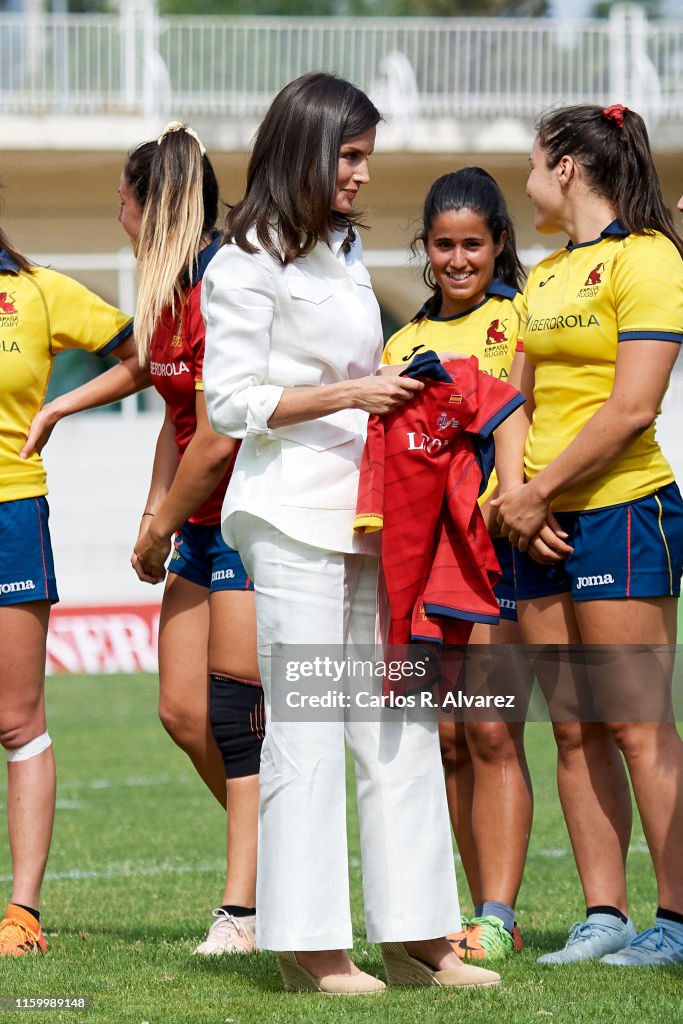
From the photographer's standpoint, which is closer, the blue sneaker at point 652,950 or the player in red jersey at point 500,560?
the blue sneaker at point 652,950

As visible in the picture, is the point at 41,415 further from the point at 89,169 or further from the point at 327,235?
the point at 89,169

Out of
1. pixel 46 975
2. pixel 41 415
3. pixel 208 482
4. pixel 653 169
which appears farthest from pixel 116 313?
pixel 46 975

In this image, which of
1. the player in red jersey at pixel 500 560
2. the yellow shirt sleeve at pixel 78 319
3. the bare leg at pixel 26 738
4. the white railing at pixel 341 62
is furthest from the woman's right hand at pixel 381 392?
the white railing at pixel 341 62

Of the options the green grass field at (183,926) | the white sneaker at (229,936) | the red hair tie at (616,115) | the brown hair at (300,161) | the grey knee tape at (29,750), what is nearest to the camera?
the green grass field at (183,926)

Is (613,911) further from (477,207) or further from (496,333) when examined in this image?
(477,207)

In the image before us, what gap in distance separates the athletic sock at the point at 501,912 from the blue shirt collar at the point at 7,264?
7.94ft

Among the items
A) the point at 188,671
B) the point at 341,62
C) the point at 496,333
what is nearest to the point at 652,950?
the point at 188,671

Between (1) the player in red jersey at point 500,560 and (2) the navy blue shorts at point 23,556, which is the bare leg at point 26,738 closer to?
(2) the navy blue shorts at point 23,556

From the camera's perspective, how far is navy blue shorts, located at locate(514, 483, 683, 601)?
13.4ft

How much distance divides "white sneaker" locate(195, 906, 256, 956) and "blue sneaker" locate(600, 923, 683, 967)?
1.03 m

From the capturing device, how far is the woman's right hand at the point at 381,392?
11.9 ft

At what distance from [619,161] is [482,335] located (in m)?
0.73

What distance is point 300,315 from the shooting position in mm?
3730

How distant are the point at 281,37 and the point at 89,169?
364 cm
